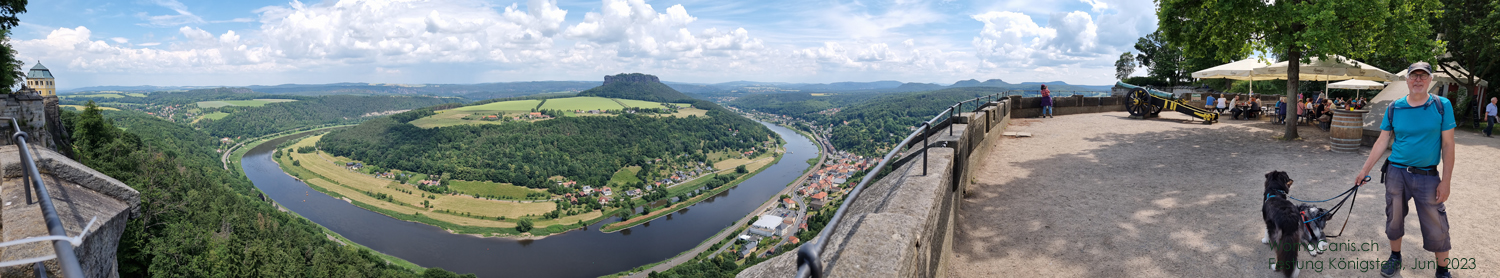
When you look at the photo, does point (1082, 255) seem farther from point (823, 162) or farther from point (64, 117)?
point (823, 162)

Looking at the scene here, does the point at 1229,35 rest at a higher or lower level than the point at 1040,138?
higher

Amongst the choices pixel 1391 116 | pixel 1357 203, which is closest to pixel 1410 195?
pixel 1391 116

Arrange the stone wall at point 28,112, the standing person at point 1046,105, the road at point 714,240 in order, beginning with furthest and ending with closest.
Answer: the road at point 714,240 < the standing person at point 1046,105 < the stone wall at point 28,112

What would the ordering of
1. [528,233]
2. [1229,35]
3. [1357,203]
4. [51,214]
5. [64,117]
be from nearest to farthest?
[51,214], [1357,203], [1229,35], [64,117], [528,233]

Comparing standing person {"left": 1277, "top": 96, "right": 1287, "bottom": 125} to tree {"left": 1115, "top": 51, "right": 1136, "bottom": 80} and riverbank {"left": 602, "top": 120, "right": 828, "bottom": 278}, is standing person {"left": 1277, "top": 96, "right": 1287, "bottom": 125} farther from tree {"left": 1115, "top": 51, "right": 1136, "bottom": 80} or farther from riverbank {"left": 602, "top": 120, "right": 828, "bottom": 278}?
tree {"left": 1115, "top": 51, "right": 1136, "bottom": 80}

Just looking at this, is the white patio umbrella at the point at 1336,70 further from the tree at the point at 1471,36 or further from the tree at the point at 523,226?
the tree at the point at 523,226

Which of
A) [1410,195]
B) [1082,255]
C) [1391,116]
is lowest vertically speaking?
[1082,255]

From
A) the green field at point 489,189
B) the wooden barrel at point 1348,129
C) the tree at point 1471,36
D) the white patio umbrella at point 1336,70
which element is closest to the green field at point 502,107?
the green field at point 489,189

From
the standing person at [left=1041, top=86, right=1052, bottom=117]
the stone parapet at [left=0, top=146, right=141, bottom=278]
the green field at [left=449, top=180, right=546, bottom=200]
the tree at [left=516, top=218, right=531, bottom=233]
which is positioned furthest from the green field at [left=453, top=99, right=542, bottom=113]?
the stone parapet at [left=0, top=146, right=141, bottom=278]

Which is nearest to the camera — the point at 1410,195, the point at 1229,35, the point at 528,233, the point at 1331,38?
the point at 1410,195
